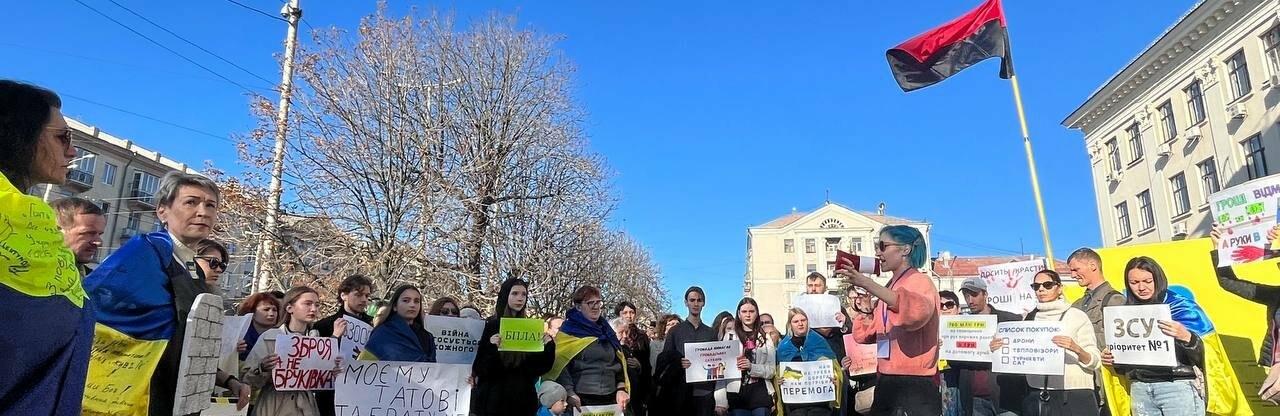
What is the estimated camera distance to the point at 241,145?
12508mm

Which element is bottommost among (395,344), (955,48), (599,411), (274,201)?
(599,411)

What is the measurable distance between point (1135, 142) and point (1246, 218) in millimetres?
33390

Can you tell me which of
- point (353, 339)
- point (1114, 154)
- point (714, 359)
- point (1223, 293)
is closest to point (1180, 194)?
point (1114, 154)

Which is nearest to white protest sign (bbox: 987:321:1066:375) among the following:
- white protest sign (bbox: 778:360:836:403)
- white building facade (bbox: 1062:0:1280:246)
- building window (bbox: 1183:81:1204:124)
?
white protest sign (bbox: 778:360:836:403)

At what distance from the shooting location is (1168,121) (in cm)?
3025

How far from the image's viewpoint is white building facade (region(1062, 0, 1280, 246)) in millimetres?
23828

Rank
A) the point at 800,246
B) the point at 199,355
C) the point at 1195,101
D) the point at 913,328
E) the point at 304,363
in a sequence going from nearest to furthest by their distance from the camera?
the point at 199,355
the point at 913,328
the point at 304,363
the point at 1195,101
the point at 800,246

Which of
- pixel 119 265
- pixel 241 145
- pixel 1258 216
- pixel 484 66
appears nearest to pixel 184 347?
pixel 119 265

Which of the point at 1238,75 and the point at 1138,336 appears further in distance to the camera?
the point at 1238,75

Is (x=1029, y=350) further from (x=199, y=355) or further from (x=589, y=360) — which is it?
(x=199, y=355)

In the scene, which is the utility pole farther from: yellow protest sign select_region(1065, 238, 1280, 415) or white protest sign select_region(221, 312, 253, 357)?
yellow protest sign select_region(1065, 238, 1280, 415)

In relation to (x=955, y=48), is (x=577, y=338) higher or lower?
lower

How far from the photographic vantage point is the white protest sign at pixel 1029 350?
19.2ft

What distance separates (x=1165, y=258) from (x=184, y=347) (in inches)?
372
